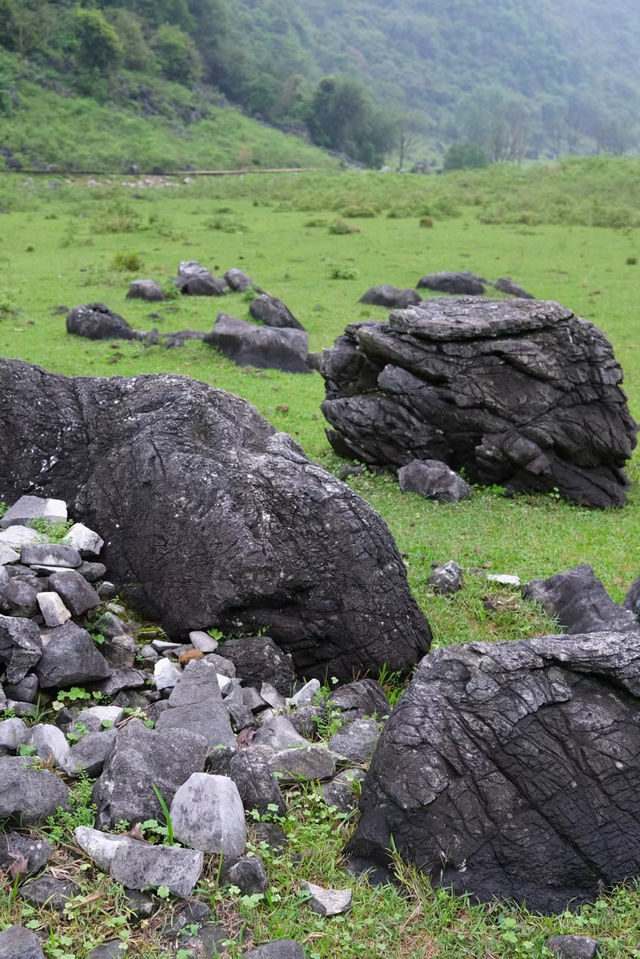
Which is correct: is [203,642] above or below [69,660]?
below

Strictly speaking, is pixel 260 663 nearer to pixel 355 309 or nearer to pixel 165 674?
pixel 165 674

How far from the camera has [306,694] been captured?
23.9 ft

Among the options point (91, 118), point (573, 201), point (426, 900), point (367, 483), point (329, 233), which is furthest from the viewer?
point (91, 118)

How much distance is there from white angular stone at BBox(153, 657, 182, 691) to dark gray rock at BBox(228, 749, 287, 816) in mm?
1395

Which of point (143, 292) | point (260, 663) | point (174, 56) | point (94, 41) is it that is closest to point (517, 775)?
point (260, 663)

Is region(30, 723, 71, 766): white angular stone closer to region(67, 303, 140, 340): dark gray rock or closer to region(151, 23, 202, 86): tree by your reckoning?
region(67, 303, 140, 340): dark gray rock

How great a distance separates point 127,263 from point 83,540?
24.0 m

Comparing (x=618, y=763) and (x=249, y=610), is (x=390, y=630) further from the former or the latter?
(x=618, y=763)

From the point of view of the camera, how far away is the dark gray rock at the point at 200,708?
20.3ft

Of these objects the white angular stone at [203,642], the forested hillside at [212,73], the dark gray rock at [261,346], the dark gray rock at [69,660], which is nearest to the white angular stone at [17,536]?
the dark gray rock at [69,660]

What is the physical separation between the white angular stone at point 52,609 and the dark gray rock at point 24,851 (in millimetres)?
2048

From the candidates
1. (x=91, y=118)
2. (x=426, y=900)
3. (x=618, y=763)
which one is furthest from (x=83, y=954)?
(x=91, y=118)

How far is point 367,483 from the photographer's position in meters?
15.0

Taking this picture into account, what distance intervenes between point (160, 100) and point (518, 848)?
288 feet
